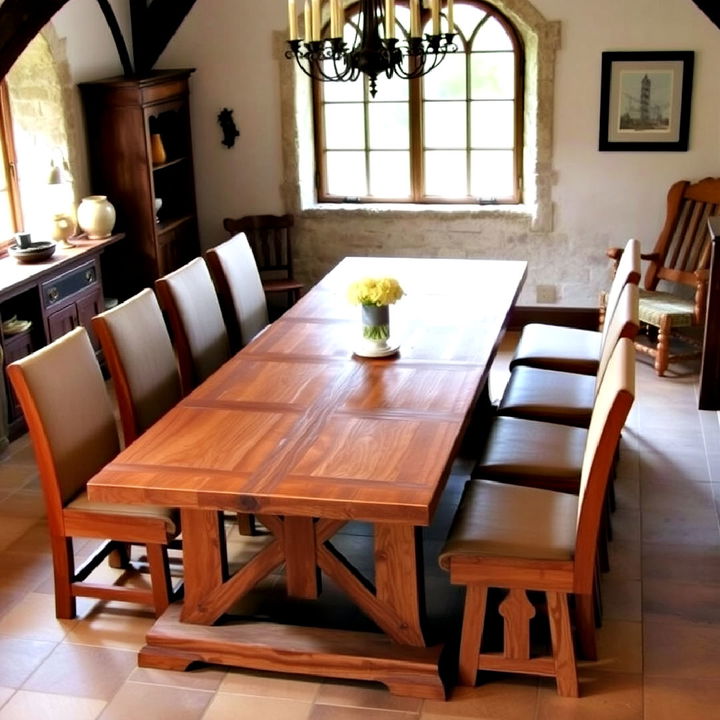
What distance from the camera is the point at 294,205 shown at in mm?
6996

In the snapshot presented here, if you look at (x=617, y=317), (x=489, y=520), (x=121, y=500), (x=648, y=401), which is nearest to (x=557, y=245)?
(x=648, y=401)

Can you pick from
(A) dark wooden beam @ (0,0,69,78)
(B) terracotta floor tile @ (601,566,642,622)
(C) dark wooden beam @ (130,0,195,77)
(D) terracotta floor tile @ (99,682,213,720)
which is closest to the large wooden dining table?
(D) terracotta floor tile @ (99,682,213,720)

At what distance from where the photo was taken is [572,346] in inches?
192

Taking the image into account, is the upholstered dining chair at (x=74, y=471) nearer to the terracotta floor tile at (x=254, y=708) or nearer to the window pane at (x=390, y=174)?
the terracotta floor tile at (x=254, y=708)

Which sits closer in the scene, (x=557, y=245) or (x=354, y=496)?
(x=354, y=496)

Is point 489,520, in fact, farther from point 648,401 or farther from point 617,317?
point 648,401

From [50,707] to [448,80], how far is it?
4.71 metres

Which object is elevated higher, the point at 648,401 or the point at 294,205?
the point at 294,205

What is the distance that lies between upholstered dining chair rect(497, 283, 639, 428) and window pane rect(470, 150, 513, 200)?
2486 mm

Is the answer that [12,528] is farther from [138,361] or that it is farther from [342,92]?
[342,92]

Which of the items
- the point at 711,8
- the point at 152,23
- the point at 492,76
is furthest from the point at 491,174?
the point at 152,23

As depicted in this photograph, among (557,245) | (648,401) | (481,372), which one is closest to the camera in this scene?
(481,372)

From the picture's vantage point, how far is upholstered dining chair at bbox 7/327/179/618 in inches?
136

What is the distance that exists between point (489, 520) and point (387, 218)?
3.88 metres
